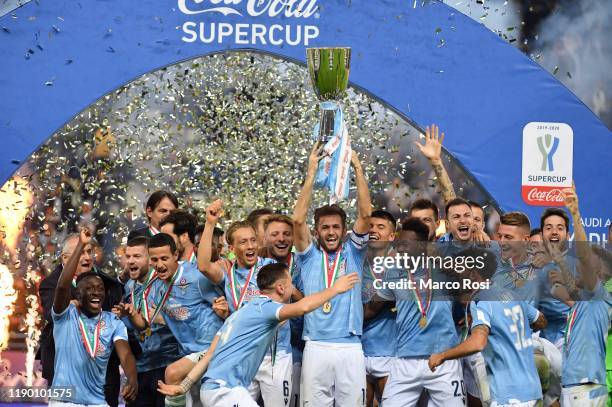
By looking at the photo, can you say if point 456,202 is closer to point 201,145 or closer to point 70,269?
point 70,269

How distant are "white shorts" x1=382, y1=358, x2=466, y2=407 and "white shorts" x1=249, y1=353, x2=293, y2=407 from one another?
0.71 meters

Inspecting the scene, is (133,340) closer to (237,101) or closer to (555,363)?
(555,363)

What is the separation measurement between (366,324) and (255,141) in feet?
17.0

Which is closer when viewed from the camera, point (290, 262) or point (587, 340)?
point (587, 340)

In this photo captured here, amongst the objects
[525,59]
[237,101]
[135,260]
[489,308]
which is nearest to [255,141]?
[237,101]

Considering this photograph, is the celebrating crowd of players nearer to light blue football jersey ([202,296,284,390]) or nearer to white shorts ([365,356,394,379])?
white shorts ([365,356,394,379])

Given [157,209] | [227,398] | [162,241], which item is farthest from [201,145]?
[227,398]

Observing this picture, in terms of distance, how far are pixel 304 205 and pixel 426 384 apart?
1.51 m

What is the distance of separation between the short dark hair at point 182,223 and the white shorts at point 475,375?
2.19 m

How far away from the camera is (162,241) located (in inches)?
347

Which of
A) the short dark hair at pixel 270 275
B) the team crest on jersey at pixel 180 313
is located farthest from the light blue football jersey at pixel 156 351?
the short dark hair at pixel 270 275

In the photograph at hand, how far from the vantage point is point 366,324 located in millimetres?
9141

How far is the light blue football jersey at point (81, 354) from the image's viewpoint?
8562mm

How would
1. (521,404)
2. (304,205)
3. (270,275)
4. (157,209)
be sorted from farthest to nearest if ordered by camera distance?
(157,209) < (304,205) < (270,275) < (521,404)
